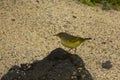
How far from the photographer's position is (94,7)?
8805 millimetres

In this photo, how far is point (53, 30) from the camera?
7.62 meters

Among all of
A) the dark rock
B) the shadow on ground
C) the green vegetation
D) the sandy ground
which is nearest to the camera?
the shadow on ground

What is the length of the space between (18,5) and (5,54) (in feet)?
5.44

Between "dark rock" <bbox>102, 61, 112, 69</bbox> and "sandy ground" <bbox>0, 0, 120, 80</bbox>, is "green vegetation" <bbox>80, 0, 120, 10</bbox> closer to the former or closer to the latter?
"sandy ground" <bbox>0, 0, 120, 80</bbox>

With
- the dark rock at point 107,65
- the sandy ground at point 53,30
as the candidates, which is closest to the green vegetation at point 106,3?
the sandy ground at point 53,30

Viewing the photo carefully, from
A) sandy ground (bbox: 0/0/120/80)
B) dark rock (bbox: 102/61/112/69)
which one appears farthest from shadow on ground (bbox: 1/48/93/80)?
dark rock (bbox: 102/61/112/69)

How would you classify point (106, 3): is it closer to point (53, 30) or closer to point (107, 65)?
point (53, 30)

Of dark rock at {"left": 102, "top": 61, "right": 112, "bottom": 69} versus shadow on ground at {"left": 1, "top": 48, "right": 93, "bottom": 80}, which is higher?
shadow on ground at {"left": 1, "top": 48, "right": 93, "bottom": 80}

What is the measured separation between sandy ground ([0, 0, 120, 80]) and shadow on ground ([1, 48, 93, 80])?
1.02 meters

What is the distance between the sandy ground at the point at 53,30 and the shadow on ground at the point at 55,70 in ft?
3.35

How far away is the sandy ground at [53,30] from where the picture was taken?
6789 millimetres

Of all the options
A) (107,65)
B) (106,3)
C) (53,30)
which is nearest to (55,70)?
(107,65)

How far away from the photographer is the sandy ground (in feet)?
22.3

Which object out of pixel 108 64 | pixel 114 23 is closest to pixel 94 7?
pixel 114 23
